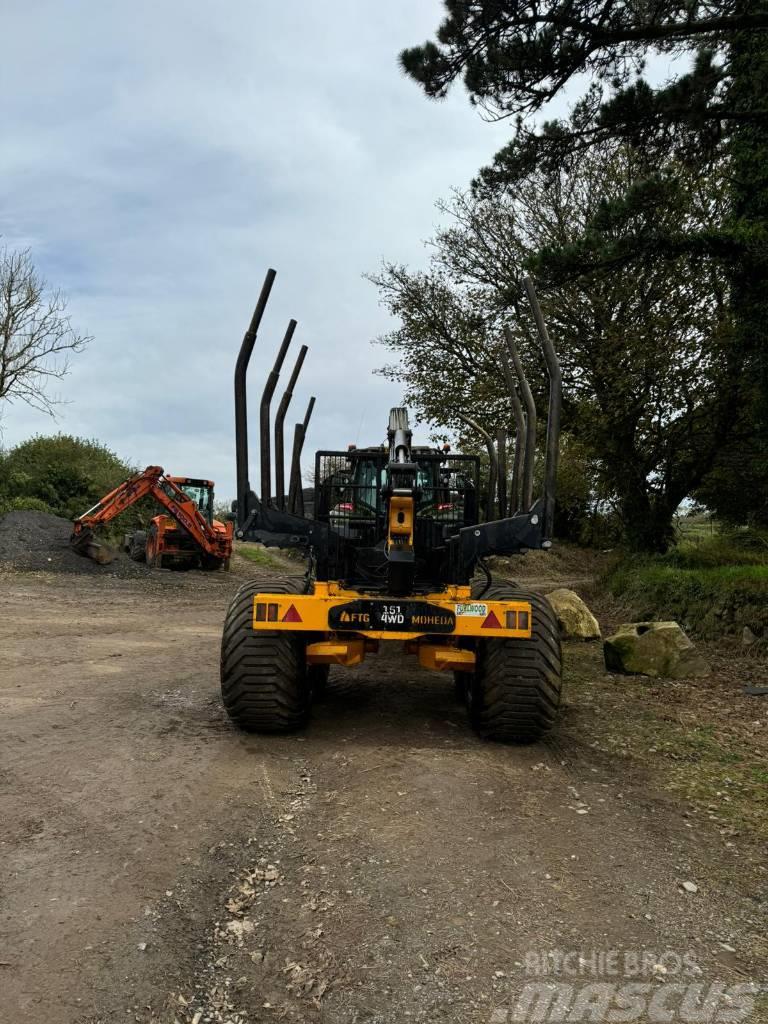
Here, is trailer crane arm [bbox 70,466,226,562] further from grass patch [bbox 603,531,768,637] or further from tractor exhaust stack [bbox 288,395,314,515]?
tractor exhaust stack [bbox 288,395,314,515]

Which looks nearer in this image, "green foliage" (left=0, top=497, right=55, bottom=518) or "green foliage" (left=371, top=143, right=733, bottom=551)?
"green foliage" (left=371, top=143, right=733, bottom=551)

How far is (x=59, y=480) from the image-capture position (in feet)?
97.1

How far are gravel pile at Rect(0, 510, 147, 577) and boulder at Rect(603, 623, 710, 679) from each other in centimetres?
1423

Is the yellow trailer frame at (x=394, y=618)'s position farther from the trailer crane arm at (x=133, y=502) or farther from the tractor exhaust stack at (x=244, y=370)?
the trailer crane arm at (x=133, y=502)

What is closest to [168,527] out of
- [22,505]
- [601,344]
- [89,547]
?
[89,547]

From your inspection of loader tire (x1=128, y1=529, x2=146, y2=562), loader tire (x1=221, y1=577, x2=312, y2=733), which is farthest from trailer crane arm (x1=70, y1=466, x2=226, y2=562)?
loader tire (x1=221, y1=577, x2=312, y2=733)

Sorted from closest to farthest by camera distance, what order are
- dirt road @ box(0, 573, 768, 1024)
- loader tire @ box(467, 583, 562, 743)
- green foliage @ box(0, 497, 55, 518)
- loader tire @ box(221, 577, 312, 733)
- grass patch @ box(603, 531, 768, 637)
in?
dirt road @ box(0, 573, 768, 1024) < loader tire @ box(467, 583, 562, 743) < loader tire @ box(221, 577, 312, 733) < grass patch @ box(603, 531, 768, 637) < green foliage @ box(0, 497, 55, 518)

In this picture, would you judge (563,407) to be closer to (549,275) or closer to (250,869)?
(549,275)

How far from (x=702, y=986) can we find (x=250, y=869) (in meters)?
2.00

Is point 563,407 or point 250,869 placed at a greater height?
point 563,407

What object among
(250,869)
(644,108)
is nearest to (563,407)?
(644,108)

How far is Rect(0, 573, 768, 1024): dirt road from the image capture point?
2922 millimetres

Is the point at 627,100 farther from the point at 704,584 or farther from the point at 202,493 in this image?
the point at 202,493

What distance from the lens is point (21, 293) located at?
98.6 feet
